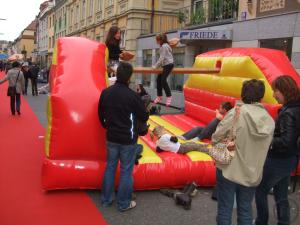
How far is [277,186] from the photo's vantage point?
12.9ft

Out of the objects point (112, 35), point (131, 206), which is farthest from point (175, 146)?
point (112, 35)

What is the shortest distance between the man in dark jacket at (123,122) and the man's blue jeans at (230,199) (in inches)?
56.2

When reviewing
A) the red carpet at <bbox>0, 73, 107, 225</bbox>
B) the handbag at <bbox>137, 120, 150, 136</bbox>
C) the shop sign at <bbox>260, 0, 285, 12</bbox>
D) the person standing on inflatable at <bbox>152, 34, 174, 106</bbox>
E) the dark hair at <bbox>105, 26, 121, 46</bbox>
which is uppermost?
the shop sign at <bbox>260, 0, 285, 12</bbox>

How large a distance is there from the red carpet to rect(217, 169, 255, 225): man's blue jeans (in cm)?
153

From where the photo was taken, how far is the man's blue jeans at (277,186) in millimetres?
3744

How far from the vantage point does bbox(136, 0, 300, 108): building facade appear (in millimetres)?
9984

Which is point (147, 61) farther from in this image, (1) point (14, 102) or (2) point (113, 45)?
(2) point (113, 45)

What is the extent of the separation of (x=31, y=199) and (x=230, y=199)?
2776 mm

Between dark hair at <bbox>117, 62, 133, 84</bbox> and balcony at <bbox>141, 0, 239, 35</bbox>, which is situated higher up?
balcony at <bbox>141, 0, 239, 35</bbox>

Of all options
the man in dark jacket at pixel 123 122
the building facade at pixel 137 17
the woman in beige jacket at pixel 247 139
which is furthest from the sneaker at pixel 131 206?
the building facade at pixel 137 17

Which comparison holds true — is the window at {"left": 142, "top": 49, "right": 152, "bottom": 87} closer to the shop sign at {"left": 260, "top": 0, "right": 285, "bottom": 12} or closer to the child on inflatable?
the shop sign at {"left": 260, "top": 0, "right": 285, "bottom": 12}

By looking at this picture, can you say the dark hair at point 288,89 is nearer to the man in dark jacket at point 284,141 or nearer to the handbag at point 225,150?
the man in dark jacket at point 284,141

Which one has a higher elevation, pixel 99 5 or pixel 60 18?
pixel 60 18

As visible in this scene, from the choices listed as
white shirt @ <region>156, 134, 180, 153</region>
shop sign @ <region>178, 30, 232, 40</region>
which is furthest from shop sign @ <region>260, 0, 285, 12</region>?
white shirt @ <region>156, 134, 180, 153</region>
